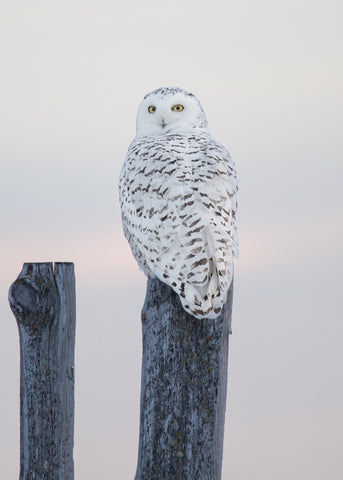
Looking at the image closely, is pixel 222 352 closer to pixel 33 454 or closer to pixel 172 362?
pixel 172 362

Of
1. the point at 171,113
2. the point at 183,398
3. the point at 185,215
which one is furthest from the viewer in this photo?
the point at 171,113

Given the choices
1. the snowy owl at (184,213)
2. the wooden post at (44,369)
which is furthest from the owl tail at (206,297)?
the wooden post at (44,369)

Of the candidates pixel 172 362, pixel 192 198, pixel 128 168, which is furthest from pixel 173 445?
pixel 128 168

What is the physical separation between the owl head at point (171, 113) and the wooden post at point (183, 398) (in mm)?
2194

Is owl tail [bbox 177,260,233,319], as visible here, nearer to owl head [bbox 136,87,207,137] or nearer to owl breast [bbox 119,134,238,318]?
owl breast [bbox 119,134,238,318]

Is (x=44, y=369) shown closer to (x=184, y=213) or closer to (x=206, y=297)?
(x=206, y=297)

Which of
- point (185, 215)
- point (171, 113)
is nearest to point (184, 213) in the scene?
point (185, 215)

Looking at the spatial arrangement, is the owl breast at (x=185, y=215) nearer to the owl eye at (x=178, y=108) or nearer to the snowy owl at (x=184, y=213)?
the snowy owl at (x=184, y=213)

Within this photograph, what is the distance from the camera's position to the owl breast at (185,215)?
4.42 m

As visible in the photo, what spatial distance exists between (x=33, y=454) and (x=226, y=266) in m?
2.04

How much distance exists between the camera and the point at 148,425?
175 inches

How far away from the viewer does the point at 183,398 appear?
14.3 ft

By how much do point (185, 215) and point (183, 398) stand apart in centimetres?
133

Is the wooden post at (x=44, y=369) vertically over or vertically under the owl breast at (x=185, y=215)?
under
